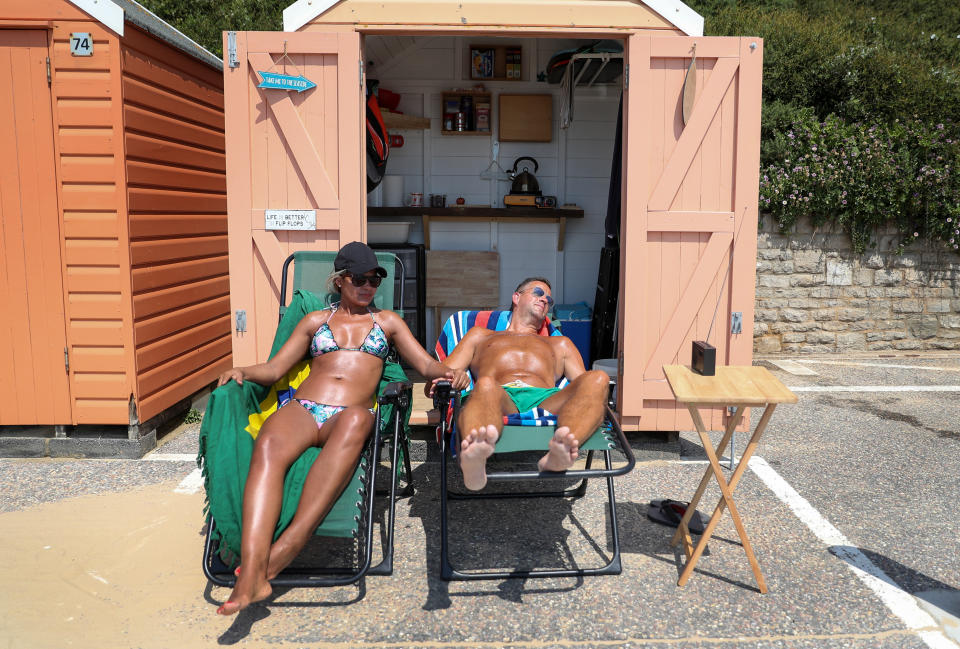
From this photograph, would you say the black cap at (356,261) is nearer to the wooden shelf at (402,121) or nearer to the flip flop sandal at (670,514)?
the flip flop sandal at (670,514)

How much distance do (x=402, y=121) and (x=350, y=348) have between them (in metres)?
3.69

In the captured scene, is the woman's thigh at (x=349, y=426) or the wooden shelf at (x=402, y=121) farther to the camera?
the wooden shelf at (x=402, y=121)

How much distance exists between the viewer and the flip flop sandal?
355cm

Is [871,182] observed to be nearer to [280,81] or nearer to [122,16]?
[280,81]

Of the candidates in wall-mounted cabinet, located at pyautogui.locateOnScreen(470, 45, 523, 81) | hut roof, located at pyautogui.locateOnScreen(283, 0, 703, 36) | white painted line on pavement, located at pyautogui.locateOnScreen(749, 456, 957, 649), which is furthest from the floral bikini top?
wall-mounted cabinet, located at pyautogui.locateOnScreen(470, 45, 523, 81)

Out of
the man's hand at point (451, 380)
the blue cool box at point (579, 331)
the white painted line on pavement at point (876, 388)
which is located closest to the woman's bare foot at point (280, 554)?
the man's hand at point (451, 380)

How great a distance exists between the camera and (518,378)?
3.83 metres

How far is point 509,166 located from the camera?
712cm

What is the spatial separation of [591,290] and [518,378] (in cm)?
346

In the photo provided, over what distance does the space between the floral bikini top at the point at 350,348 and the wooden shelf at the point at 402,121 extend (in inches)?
138

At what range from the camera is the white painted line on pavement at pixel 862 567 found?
2748 mm

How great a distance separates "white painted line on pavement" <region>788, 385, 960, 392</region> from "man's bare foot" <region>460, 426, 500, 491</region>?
14.0ft

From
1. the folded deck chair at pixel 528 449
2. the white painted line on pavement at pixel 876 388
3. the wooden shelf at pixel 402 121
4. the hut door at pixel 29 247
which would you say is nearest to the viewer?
the folded deck chair at pixel 528 449

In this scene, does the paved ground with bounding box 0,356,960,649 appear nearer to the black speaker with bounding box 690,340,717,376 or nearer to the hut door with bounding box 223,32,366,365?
the black speaker with bounding box 690,340,717,376
